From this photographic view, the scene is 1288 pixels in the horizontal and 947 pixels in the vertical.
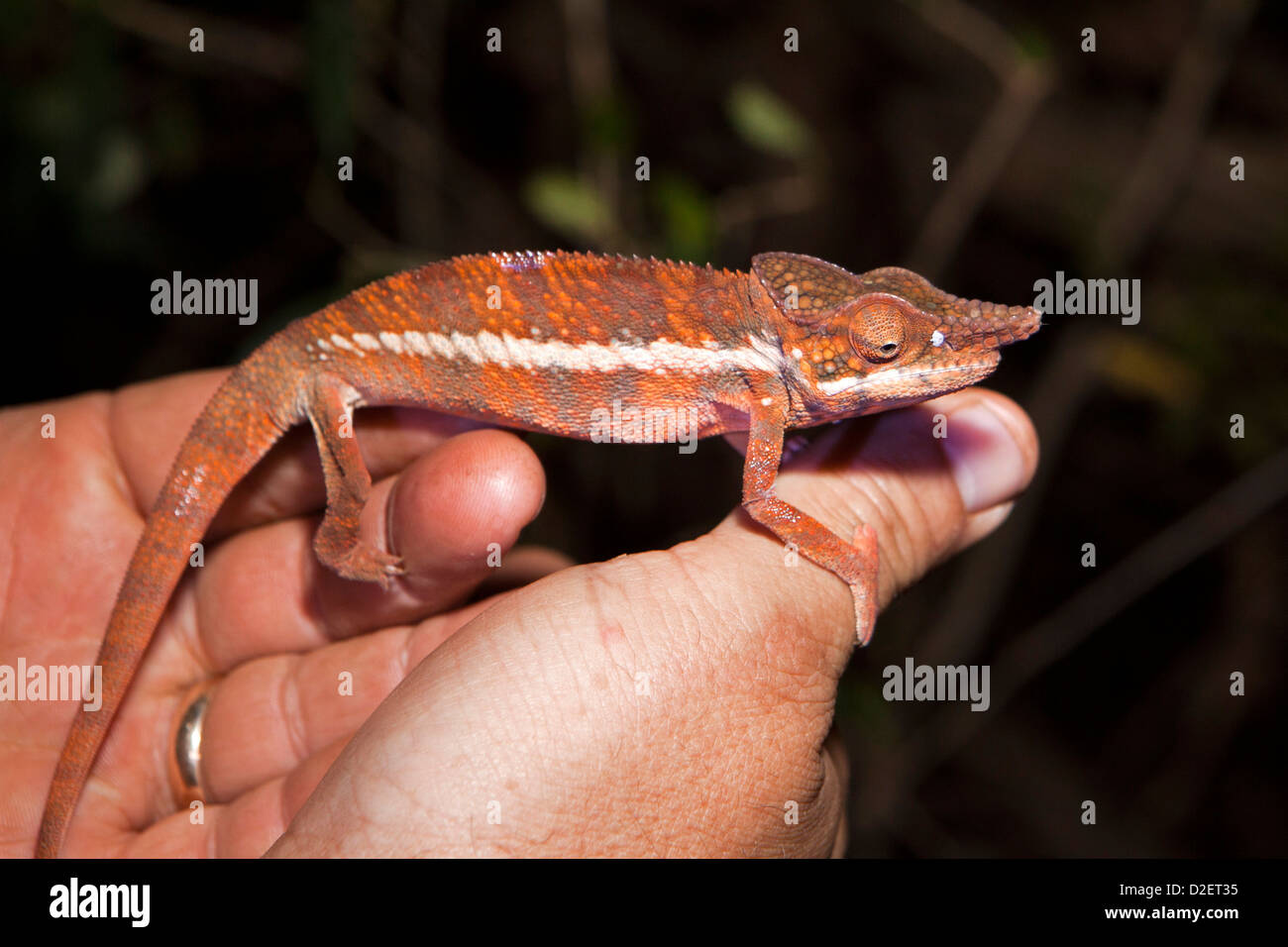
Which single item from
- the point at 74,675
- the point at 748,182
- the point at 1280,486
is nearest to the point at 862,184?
the point at 748,182

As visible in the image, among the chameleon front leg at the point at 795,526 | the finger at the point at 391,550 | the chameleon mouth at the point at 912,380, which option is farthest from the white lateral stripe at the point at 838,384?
the finger at the point at 391,550

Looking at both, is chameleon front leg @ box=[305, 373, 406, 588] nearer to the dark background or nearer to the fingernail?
the dark background

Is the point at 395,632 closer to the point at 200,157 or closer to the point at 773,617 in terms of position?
the point at 773,617

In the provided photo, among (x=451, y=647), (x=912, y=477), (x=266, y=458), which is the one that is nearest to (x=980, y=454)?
(x=912, y=477)

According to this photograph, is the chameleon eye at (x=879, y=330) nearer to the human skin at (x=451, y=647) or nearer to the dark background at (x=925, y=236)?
the human skin at (x=451, y=647)

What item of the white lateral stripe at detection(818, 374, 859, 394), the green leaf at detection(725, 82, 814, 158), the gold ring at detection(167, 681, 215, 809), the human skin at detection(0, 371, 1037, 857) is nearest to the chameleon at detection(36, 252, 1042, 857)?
the white lateral stripe at detection(818, 374, 859, 394)

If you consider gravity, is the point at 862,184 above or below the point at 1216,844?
above
